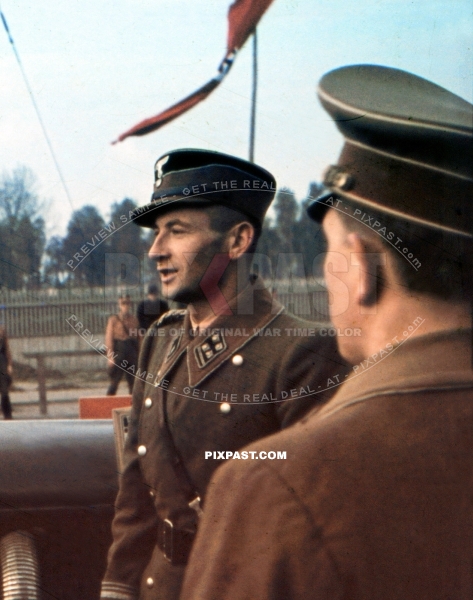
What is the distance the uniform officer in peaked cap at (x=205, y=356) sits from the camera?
1.36m

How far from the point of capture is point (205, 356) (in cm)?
142

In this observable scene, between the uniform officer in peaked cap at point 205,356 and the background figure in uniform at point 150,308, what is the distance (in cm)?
2

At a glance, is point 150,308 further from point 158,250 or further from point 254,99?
point 254,99

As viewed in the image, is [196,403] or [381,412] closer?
[381,412]

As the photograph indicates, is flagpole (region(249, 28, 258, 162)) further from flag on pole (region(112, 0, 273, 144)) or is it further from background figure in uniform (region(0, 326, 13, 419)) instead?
background figure in uniform (region(0, 326, 13, 419))

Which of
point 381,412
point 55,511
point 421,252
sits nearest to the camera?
point 381,412

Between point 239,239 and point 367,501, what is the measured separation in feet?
1.86

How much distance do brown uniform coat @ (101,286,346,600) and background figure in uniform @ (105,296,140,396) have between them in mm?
27

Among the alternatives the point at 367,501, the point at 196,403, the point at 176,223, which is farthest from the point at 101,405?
the point at 367,501

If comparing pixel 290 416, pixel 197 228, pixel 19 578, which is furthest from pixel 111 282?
pixel 19 578

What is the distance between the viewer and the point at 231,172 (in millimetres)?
1369

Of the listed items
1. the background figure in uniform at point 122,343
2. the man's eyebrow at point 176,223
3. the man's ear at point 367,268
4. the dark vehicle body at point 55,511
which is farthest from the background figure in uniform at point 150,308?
the man's ear at point 367,268

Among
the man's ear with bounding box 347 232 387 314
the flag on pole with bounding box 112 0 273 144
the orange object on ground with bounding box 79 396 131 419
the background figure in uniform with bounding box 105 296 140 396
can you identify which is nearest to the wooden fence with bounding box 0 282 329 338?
the background figure in uniform with bounding box 105 296 140 396

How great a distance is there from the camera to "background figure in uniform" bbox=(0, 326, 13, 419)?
1424 mm
